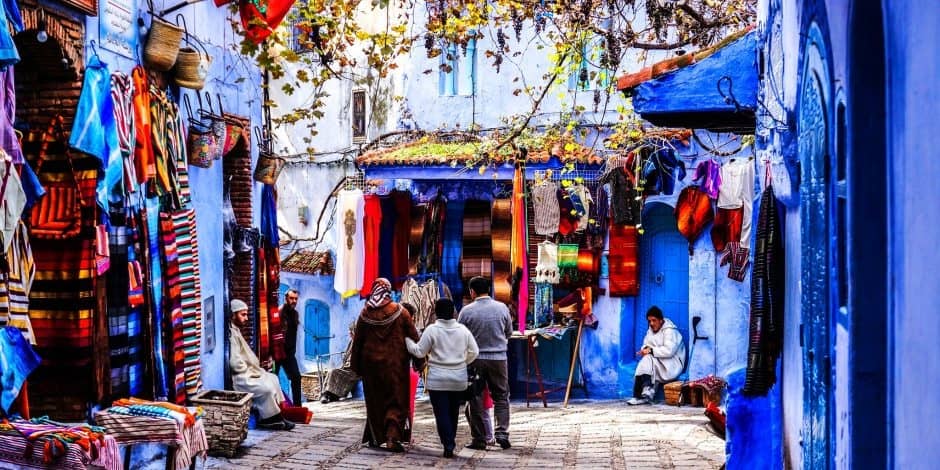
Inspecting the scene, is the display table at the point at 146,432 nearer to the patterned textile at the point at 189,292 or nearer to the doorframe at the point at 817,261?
the patterned textile at the point at 189,292

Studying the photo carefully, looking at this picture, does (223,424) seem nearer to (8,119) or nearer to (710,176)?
(8,119)

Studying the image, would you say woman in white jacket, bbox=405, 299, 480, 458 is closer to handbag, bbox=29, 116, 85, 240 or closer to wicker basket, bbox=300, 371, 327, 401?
handbag, bbox=29, 116, 85, 240

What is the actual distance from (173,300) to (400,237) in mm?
9652

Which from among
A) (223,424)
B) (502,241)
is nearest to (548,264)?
(502,241)

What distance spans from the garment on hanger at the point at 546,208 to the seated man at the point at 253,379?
6.44 m

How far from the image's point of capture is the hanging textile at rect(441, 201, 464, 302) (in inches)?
762

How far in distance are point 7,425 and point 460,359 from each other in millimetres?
4978

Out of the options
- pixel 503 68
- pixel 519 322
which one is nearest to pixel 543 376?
pixel 519 322

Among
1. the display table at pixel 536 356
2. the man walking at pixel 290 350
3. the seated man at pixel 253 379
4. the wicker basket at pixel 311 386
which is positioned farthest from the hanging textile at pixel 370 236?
the seated man at pixel 253 379

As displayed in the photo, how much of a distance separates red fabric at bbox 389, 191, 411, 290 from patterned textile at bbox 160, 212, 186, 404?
9303 mm

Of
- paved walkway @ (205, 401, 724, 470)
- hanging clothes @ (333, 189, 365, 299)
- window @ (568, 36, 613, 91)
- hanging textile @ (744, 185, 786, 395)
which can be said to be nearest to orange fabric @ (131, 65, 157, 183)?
paved walkway @ (205, 401, 724, 470)

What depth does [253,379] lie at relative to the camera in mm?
12250

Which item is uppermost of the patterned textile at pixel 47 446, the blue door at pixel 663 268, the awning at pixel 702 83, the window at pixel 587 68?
the window at pixel 587 68

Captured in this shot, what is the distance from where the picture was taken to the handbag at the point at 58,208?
8188mm
